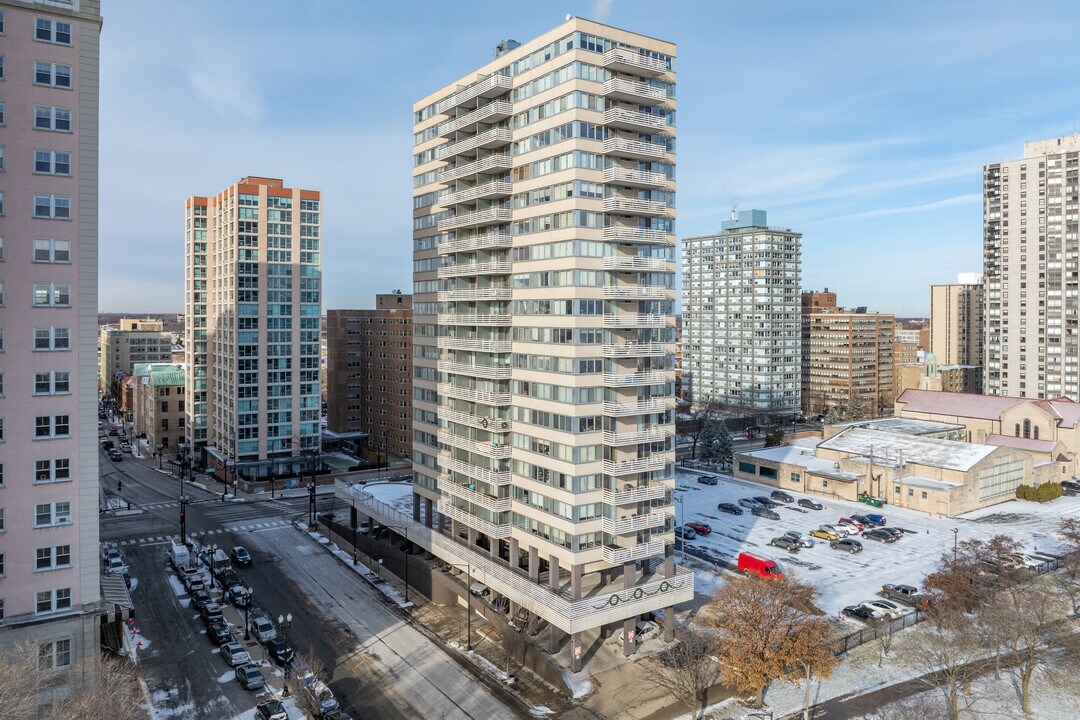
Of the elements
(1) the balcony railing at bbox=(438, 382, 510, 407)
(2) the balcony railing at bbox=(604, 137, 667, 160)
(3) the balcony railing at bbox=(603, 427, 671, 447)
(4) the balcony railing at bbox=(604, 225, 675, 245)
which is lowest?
(3) the balcony railing at bbox=(603, 427, 671, 447)

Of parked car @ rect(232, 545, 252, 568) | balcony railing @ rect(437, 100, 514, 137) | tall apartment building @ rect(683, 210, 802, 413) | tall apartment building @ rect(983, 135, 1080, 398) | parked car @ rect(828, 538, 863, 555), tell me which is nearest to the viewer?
balcony railing @ rect(437, 100, 514, 137)

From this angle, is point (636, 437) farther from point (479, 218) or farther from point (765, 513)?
point (765, 513)

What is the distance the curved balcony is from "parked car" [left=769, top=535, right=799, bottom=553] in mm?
50632

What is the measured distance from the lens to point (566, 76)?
176 feet

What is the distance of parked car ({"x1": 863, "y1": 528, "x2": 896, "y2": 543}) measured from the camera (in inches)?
3398

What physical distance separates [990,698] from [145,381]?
160 m

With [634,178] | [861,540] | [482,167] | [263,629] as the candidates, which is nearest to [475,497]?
[263,629]

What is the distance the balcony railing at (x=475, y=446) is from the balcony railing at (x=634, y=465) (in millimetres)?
10234

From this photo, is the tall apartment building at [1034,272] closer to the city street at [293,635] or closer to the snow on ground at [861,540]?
the snow on ground at [861,540]

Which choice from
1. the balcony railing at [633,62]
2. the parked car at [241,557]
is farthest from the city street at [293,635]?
the balcony railing at [633,62]

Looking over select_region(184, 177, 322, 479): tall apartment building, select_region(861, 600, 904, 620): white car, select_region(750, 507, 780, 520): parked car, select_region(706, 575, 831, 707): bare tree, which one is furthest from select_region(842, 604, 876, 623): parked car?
select_region(184, 177, 322, 479): tall apartment building

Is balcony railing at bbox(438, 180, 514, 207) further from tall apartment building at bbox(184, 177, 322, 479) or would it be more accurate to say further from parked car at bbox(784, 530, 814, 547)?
tall apartment building at bbox(184, 177, 322, 479)

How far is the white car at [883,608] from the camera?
63.2 meters

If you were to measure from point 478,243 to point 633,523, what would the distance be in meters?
27.3
